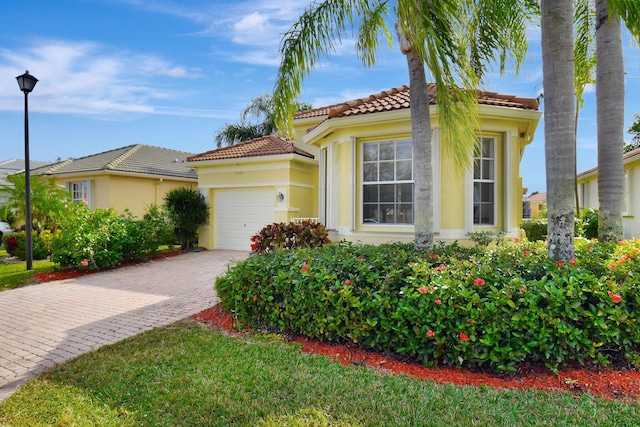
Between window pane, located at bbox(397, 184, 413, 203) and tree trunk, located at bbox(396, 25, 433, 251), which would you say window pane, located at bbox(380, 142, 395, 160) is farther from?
tree trunk, located at bbox(396, 25, 433, 251)

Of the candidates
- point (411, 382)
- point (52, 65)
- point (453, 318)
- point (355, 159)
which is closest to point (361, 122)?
point (355, 159)

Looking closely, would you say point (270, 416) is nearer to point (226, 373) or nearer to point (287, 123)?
point (226, 373)

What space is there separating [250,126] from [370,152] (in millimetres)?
17720

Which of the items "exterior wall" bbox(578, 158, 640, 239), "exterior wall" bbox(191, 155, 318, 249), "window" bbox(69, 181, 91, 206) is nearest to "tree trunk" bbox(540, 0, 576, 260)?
"exterior wall" bbox(191, 155, 318, 249)

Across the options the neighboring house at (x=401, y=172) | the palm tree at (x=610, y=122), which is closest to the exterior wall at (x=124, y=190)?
the neighboring house at (x=401, y=172)

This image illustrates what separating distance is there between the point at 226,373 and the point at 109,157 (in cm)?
2050

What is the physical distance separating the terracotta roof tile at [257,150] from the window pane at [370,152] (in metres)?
4.49

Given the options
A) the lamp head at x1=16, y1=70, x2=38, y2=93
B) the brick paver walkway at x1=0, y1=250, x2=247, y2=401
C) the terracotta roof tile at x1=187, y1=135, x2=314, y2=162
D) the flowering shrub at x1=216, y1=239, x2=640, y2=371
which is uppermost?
the lamp head at x1=16, y1=70, x2=38, y2=93

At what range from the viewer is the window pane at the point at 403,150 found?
8.95 meters

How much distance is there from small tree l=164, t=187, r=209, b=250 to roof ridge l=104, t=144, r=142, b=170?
18.5ft

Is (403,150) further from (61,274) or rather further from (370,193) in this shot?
(61,274)

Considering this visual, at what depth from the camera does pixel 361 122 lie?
902 cm

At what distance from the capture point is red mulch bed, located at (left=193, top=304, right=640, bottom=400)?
3.54 metres

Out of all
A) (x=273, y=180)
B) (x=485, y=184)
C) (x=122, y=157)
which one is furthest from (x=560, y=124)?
(x=122, y=157)
